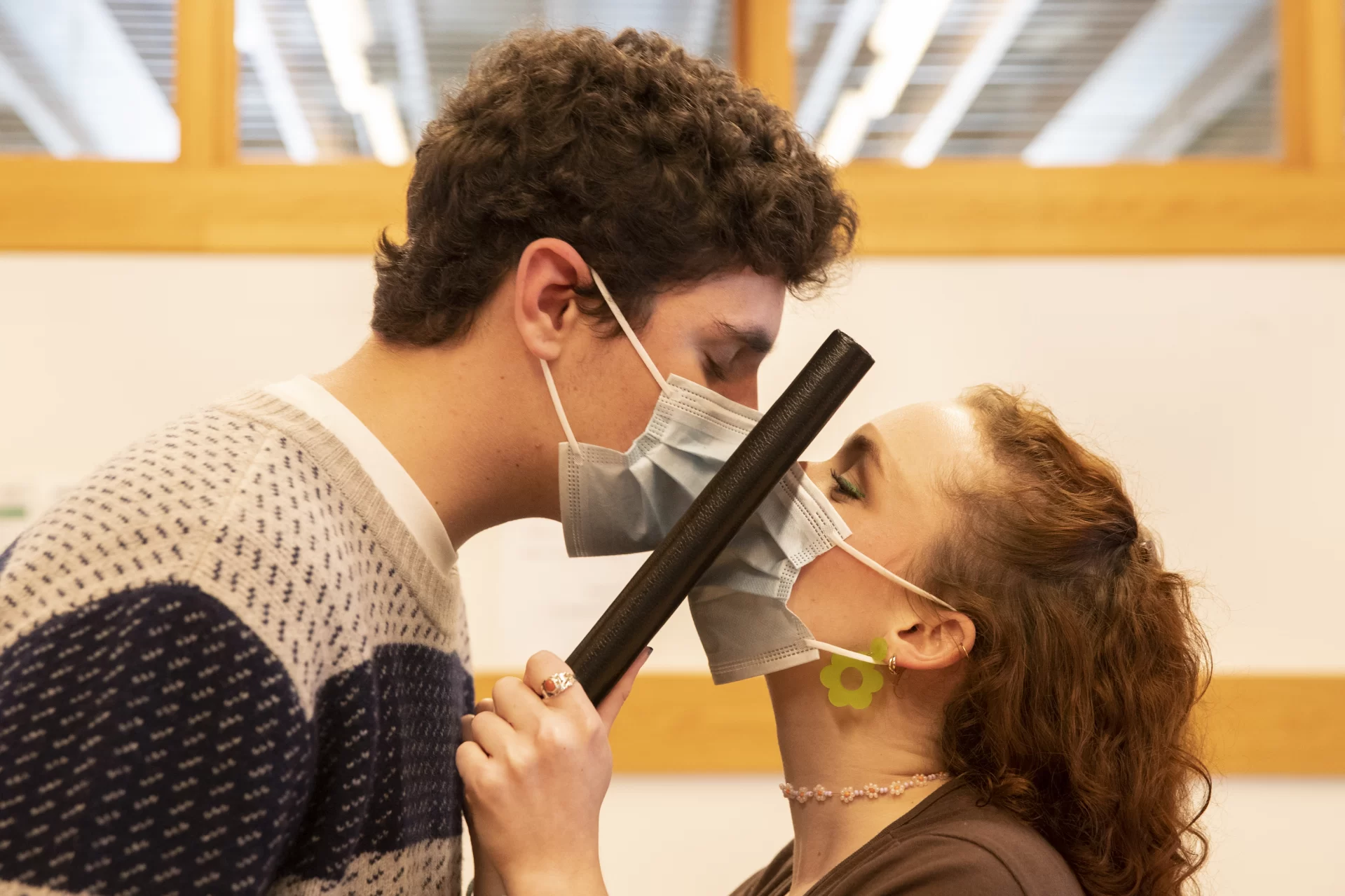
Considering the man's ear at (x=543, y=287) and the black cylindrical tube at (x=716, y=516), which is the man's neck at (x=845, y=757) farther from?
the man's ear at (x=543, y=287)

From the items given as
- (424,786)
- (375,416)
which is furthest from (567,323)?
(424,786)

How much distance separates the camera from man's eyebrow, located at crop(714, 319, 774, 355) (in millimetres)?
1227

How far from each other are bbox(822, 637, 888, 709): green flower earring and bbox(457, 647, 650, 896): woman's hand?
1.22ft

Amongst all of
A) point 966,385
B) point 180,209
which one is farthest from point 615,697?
point 180,209

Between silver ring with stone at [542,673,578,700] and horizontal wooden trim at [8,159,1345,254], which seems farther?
horizontal wooden trim at [8,159,1345,254]

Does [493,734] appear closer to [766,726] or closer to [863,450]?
[863,450]

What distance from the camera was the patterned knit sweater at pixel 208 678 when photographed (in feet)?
2.41

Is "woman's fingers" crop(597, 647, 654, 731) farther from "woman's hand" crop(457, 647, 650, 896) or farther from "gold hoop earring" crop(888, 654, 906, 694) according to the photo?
"gold hoop earring" crop(888, 654, 906, 694)

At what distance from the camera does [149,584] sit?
77 centimetres

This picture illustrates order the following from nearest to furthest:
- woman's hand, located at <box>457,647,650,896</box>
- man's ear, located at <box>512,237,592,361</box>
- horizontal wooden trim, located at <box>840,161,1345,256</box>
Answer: woman's hand, located at <box>457,647,650,896</box>
man's ear, located at <box>512,237,592,361</box>
horizontal wooden trim, located at <box>840,161,1345,256</box>

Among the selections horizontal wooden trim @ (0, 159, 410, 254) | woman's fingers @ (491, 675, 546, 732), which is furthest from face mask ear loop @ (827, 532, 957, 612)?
horizontal wooden trim @ (0, 159, 410, 254)

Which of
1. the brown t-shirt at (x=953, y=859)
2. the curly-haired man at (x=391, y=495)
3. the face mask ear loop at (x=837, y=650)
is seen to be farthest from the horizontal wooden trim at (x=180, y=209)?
the brown t-shirt at (x=953, y=859)

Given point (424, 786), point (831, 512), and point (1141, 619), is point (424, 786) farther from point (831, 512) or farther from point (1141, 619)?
point (1141, 619)

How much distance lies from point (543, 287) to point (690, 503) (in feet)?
0.99
